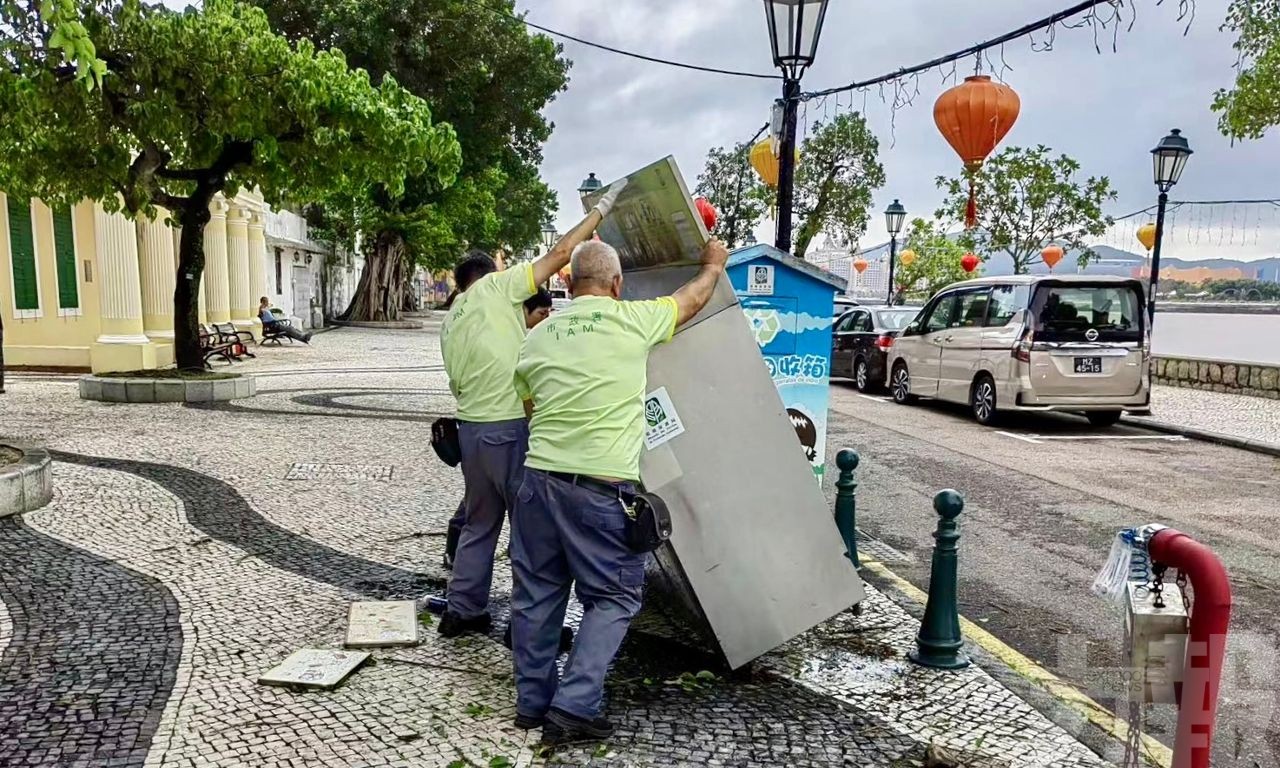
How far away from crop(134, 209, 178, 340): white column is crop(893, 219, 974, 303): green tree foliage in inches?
1187

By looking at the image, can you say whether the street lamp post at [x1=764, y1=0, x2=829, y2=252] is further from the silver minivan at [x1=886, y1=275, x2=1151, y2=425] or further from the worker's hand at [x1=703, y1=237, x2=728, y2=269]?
the silver minivan at [x1=886, y1=275, x2=1151, y2=425]

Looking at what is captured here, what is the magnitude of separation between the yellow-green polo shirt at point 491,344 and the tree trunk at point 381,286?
32245 mm

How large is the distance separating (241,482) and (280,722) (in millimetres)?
4169

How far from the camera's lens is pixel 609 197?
12.3 feet

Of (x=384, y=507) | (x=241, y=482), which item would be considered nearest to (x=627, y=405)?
(x=384, y=507)

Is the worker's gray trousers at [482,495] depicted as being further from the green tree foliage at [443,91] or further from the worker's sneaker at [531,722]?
the green tree foliage at [443,91]

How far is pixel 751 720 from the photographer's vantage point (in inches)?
134

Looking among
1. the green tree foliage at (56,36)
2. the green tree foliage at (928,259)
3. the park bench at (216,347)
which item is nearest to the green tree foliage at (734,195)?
the green tree foliage at (928,259)

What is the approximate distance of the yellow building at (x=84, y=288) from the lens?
13.8 m

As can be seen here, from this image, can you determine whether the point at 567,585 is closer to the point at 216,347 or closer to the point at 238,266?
the point at 216,347

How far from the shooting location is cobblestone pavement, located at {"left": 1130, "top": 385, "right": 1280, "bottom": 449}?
Answer: 11062mm

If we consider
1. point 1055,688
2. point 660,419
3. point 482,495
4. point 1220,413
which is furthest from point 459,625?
point 1220,413

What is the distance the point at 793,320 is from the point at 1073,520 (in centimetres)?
327

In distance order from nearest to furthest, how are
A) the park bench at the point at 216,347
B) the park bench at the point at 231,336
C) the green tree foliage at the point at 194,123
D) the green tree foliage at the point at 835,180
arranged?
the green tree foliage at the point at 194,123 → the park bench at the point at 216,347 → the park bench at the point at 231,336 → the green tree foliage at the point at 835,180
